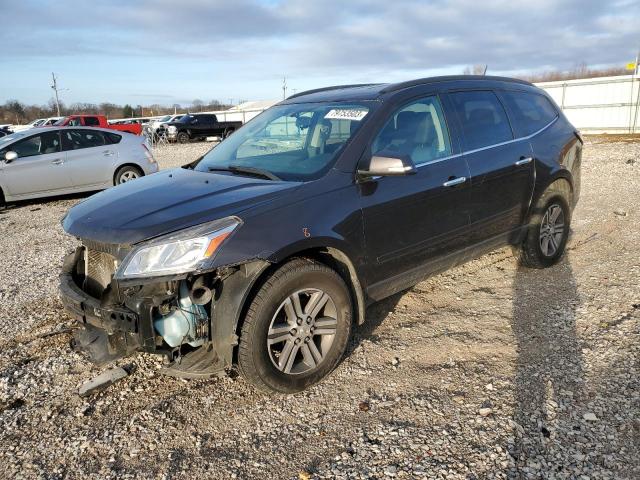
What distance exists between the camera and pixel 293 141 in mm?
4027

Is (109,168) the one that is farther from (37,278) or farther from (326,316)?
(326,316)

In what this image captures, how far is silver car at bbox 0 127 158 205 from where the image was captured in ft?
31.6

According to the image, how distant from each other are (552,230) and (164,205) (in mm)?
3842

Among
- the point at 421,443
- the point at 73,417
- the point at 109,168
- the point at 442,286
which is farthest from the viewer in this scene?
the point at 109,168

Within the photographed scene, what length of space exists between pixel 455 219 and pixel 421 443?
1.88 m

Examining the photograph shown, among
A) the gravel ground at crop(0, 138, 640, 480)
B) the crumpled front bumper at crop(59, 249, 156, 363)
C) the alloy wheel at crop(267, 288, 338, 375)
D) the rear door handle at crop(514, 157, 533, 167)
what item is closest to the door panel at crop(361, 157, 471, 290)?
the alloy wheel at crop(267, 288, 338, 375)

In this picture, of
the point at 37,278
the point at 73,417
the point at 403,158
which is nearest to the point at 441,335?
the point at 403,158

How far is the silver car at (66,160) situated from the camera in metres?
9.62

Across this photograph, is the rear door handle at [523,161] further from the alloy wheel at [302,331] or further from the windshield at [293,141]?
the alloy wheel at [302,331]

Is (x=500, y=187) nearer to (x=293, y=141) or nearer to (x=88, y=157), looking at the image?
(x=293, y=141)

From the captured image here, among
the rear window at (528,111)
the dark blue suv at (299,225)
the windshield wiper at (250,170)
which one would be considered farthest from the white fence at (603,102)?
the windshield wiper at (250,170)

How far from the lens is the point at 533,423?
2.81 m

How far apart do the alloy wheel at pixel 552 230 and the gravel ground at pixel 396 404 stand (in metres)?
0.51

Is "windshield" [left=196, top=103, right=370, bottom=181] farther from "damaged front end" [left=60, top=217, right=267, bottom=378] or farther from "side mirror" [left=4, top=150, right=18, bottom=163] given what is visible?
"side mirror" [left=4, top=150, right=18, bottom=163]
